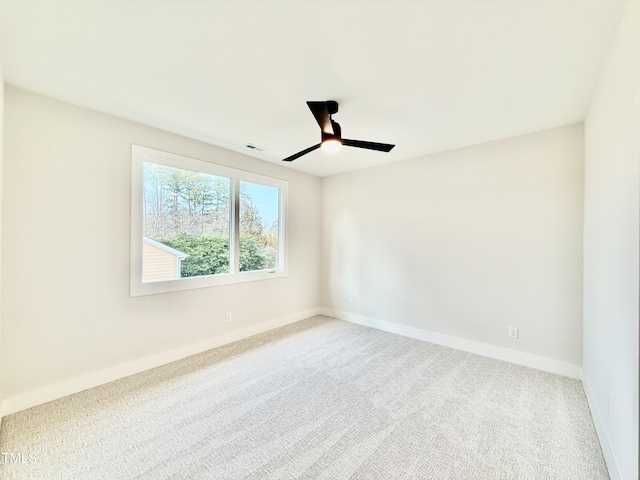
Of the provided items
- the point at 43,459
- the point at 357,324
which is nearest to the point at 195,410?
the point at 43,459

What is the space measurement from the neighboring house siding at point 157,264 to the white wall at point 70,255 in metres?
0.17

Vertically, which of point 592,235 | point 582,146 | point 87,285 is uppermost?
point 582,146

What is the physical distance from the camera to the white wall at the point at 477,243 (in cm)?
269

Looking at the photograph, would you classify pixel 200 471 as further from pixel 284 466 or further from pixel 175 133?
pixel 175 133

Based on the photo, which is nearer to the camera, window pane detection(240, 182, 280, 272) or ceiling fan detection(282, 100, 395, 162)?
ceiling fan detection(282, 100, 395, 162)

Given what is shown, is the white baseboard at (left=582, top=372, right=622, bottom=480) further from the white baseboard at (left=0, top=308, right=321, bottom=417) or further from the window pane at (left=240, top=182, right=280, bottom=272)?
the window pane at (left=240, top=182, right=280, bottom=272)

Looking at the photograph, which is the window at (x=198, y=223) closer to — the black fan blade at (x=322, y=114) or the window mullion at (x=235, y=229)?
the window mullion at (x=235, y=229)

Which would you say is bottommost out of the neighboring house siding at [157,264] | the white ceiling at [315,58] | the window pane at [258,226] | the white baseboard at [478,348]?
the white baseboard at [478,348]

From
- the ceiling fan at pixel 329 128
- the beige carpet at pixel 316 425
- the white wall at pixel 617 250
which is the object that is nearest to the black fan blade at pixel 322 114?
the ceiling fan at pixel 329 128

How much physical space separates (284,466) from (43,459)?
1.45 m

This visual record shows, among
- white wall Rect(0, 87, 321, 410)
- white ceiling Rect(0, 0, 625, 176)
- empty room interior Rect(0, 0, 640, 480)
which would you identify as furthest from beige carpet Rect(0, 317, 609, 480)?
white ceiling Rect(0, 0, 625, 176)

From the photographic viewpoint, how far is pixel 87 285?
94.5 inches

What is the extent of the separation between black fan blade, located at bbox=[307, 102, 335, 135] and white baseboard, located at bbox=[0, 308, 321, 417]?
276 centimetres

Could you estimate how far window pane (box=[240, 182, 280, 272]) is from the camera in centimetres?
375
